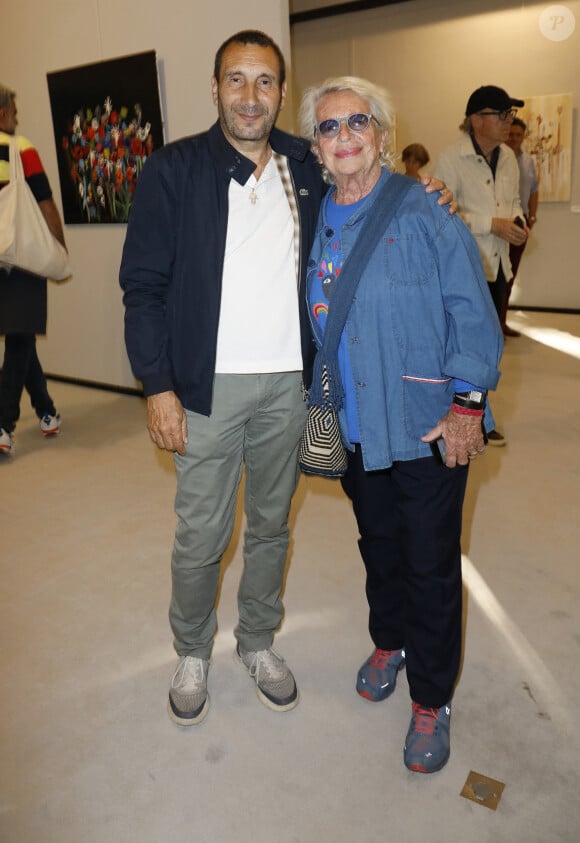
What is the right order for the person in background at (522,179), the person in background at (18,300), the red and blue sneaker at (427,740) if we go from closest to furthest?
the red and blue sneaker at (427,740), the person in background at (18,300), the person in background at (522,179)

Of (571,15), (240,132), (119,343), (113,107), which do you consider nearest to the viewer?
(240,132)

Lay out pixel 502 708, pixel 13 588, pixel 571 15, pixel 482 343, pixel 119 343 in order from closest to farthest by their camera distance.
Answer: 1. pixel 482 343
2. pixel 502 708
3. pixel 13 588
4. pixel 119 343
5. pixel 571 15

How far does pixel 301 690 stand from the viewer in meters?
2.13

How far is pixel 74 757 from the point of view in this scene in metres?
1.90

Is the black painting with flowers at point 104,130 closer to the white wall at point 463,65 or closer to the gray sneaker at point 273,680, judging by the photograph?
the gray sneaker at point 273,680

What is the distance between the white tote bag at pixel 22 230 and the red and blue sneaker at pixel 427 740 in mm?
3013

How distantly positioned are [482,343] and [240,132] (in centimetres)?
76

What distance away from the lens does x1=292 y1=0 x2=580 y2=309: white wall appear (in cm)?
761

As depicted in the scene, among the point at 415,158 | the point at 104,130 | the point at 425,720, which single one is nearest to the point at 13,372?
the point at 104,130

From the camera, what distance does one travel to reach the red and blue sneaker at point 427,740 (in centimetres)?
180

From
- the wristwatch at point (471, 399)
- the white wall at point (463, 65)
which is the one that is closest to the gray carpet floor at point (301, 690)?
the wristwatch at point (471, 399)

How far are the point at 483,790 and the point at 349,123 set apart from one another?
1.63 m

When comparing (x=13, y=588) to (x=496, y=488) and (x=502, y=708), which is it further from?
(x=496, y=488)

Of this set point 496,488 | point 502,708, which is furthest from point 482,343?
point 496,488
